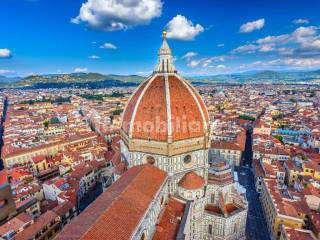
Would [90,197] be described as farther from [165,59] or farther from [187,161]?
[165,59]

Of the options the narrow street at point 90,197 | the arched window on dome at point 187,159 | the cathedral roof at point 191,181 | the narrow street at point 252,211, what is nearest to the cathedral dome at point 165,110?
the arched window on dome at point 187,159

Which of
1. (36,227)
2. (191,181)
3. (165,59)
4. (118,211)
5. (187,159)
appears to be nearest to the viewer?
(118,211)

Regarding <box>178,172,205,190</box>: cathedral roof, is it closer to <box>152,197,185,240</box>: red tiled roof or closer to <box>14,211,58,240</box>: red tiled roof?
<box>152,197,185,240</box>: red tiled roof

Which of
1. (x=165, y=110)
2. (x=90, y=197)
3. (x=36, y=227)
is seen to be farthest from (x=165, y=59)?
(x=90, y=197)

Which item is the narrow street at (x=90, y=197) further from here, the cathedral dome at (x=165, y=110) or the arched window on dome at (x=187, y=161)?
the arched window on dome at (x=187, y=161)

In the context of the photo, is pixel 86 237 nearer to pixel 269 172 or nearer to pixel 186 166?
pixel 186 166

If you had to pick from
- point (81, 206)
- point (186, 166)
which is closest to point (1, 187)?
point (186, 166)
